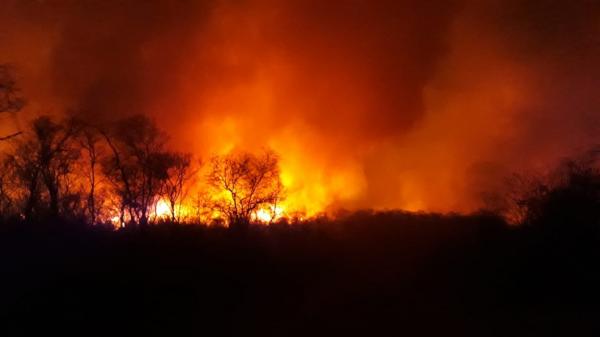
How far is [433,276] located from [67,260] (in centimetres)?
1470

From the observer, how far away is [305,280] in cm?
2064

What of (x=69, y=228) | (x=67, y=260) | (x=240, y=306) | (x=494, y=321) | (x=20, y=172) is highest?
(x=20, y=172)

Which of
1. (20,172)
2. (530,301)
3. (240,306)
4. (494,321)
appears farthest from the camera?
(20,172)

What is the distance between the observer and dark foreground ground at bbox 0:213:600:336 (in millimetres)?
15703

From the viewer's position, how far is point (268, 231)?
84.4 ft

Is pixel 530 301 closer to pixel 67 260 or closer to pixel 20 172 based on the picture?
pixel 67 260

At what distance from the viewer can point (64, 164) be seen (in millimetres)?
40406

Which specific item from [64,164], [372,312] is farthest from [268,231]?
[64,164]

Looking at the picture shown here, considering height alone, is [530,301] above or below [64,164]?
below

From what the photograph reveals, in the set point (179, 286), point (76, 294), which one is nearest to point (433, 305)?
point (179, 286)

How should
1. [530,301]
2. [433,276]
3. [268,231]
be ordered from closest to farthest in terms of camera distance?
[530,301] → [433,276] → [268,231]

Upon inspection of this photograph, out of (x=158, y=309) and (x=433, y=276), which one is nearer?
(x=158, y=309)

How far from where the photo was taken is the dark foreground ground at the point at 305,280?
618 inches

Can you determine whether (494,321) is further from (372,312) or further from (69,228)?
(69,228)
